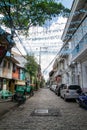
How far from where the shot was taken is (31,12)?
13.0m

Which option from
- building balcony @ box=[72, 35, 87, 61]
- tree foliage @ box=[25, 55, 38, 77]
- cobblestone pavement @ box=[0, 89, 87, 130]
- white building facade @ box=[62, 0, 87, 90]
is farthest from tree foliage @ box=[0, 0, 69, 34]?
tree foliage @ box=[25, 55, 38, 77]

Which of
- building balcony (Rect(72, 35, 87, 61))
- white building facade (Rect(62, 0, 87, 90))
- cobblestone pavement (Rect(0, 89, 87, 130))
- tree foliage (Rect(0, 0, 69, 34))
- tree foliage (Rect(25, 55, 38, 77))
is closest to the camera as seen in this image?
cobblestone pavement (Rect(0, 89, 87, 130))

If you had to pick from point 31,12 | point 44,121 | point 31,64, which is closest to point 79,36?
point 31,12

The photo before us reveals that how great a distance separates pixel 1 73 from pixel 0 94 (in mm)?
3808

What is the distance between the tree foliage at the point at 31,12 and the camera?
12.1 m

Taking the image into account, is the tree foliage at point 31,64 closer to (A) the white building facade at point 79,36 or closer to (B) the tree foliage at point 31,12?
(A) the white building facade at point 79,36

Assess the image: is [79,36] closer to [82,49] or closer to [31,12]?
[82,49]

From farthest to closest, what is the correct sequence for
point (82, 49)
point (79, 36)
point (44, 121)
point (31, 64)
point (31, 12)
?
point (31, 64) → point (79, 36) → point (82, 49) → point (31, 12) → point (44, 121)

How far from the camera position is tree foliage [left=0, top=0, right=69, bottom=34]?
1210 centimetres

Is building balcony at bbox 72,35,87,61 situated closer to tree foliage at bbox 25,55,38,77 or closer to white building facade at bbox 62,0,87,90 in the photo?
white building facade at bbox 62,0,87,90

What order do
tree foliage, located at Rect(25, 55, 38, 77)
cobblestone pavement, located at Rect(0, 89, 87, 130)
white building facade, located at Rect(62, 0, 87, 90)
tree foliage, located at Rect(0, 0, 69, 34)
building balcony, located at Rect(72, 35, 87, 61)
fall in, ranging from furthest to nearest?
1. tree foliage, located at Rect(25, 55, 38, 77)
2. white building facade, located at Rect(62, 0, 87, 90)
3. building balcony, located at Rect(72, 35, 87, 61)
4. tree foliage, located at Rect(0, 0, 69, 34)
5. cobblestone pavement, located at Rect(0, 89, 87, 130)

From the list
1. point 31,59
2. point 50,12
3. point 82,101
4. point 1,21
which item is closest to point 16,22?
point 1,21

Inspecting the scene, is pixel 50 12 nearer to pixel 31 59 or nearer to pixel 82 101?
pixel 82 101

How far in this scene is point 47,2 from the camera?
12125 mm
